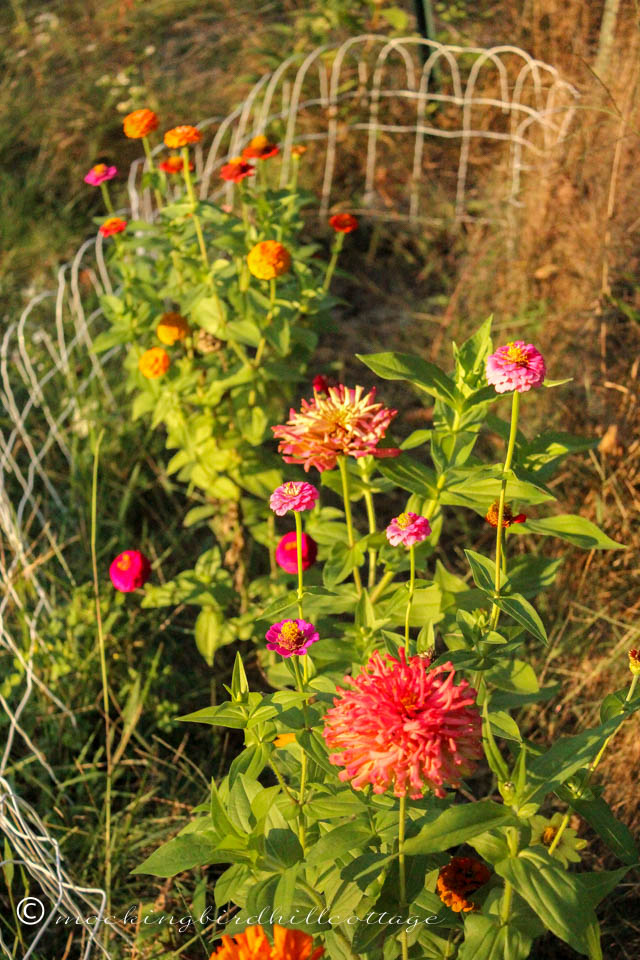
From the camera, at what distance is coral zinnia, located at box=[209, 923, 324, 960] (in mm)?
1222

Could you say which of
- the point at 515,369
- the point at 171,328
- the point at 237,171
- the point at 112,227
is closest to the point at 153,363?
the point at 171,328

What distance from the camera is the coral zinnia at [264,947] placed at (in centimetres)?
122

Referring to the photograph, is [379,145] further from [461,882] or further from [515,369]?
[461,882]

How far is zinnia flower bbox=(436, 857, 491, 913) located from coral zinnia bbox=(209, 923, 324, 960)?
296 mm

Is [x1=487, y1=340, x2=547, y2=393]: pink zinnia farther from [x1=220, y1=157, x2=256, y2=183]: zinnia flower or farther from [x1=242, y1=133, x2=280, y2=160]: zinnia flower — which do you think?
[x1=242, y1=133, x2=280, y2=160]: zinnia flower

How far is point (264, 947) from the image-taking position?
4.03 ft

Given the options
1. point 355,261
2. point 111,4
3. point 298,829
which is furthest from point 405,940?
point 111,4

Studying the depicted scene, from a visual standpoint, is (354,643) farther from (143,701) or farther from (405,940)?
(143,701)

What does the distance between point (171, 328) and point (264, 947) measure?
1.54 metres

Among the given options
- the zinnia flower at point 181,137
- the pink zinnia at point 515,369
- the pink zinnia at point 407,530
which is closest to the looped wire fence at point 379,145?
the zinnia flower at point 181,137

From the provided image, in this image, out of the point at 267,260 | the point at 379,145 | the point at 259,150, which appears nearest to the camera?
the point at 267,260

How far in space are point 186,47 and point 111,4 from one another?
2.20ft

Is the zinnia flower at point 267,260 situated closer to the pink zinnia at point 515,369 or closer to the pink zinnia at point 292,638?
the pink zinnia at point 515,369

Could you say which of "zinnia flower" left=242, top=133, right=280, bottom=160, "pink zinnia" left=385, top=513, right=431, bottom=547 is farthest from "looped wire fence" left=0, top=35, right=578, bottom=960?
"pink zinnia" left=385, top=513, right=431, bottom=547
